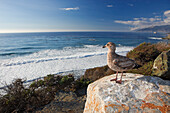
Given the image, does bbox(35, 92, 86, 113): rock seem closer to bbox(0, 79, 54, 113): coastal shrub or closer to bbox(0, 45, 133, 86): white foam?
bbox(0, 79, 54, 113): coastal shrub

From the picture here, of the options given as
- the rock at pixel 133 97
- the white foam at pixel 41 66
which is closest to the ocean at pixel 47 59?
the white foam at pixel 41 66

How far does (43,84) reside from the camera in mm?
7355

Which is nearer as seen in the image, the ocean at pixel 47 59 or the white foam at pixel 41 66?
the white foam at pixel 41 66

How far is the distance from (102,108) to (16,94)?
4862 mm

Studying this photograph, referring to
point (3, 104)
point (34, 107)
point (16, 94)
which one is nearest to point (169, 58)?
point (34, 107)

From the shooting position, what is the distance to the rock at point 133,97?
2595 millimetres

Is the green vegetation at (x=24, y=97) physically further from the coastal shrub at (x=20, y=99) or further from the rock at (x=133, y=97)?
the rock at (x=133, y=97)

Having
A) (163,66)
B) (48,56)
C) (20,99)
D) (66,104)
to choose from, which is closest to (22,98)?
(20,99)

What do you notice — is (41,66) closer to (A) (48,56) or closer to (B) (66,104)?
(A) (48,56)

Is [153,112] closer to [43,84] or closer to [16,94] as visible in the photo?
[16,94]

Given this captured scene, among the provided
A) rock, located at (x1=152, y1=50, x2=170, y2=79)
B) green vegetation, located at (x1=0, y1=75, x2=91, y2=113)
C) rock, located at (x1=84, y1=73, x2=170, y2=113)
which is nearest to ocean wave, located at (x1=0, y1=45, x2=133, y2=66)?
green vegetation, located at (x1=0, y1=75, x2=91, y2=113)

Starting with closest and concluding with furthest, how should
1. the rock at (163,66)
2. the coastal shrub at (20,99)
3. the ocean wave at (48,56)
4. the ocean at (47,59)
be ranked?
the rock at (163,66), the coastal shrub at (20,99), the ocean at (47,59), the ocean wave at (48,56)

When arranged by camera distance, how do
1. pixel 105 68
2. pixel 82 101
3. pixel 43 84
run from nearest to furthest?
pixel 82 101, pixel 43 84, pixel 105 68

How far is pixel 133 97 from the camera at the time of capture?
2893 millimetres
